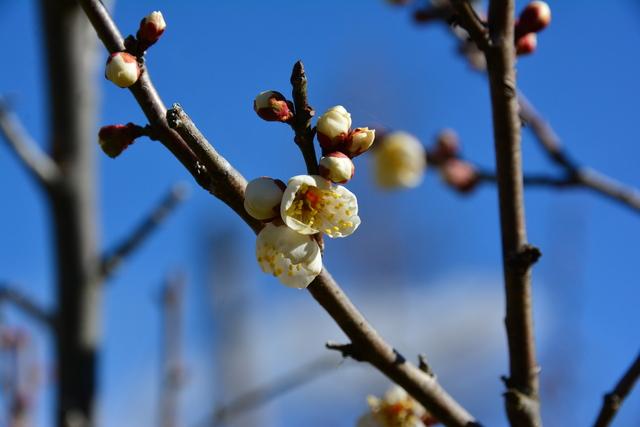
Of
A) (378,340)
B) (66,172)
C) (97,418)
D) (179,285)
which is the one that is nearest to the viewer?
(378,340)

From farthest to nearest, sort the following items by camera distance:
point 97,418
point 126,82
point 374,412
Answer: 1. point 97,418
2. point 374,412
3. point 126,82

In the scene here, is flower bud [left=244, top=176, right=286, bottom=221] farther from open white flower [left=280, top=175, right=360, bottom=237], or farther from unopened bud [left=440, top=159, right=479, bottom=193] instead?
unopened bud [left=440, top=159, right=479, bottom=193]

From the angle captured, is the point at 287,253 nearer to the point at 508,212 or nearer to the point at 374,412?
the point at 508,212

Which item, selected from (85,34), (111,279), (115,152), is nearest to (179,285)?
(111,279)

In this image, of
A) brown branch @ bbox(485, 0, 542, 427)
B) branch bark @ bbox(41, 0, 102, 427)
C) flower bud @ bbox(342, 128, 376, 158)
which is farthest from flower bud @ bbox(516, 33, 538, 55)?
branch bark @ bbox(41, 0, 102, 427)

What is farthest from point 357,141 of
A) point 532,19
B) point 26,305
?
point 26,305

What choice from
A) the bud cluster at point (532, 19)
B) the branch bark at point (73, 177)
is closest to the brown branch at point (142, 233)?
the branch bark at point (73, 177)

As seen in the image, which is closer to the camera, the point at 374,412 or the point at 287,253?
the point at 287,253

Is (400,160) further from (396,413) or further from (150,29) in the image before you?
(150,29)
